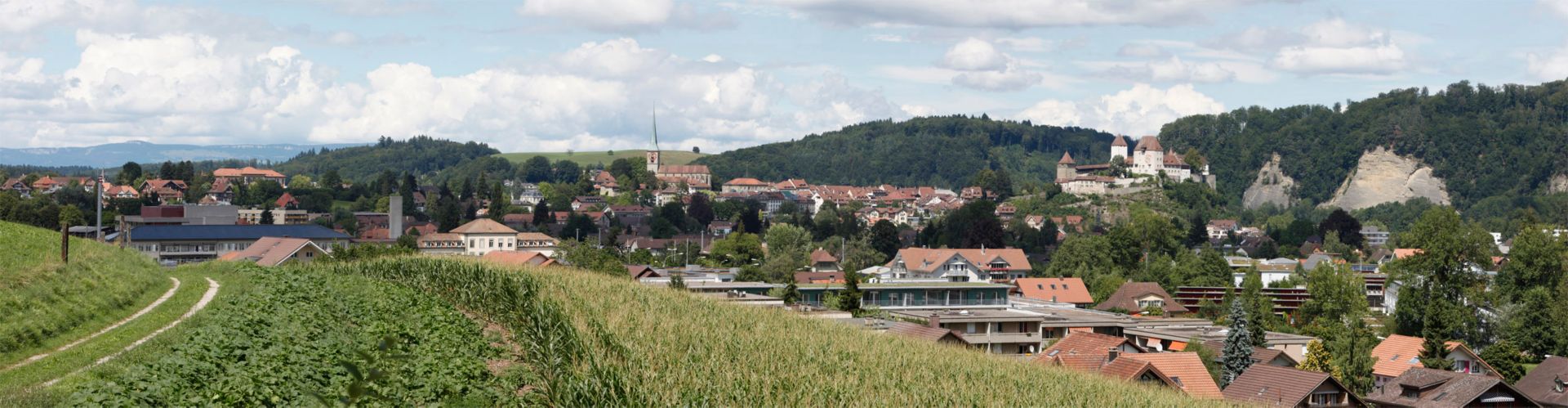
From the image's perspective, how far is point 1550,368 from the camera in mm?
42031

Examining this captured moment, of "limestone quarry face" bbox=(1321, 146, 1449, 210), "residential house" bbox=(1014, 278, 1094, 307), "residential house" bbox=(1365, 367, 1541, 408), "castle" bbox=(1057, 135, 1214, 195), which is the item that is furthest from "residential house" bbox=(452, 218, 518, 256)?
"limestone quarry face" bbox=(1321, 146, 1449, 210)

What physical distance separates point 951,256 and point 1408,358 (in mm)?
37870

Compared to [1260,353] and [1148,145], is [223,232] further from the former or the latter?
[1148,145]

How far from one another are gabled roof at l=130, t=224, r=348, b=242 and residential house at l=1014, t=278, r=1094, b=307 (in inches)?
1455

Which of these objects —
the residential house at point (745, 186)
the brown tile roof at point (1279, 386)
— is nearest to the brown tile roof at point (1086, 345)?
the brown tile roof at point (1279, 386)

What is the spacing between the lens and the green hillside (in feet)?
31.2

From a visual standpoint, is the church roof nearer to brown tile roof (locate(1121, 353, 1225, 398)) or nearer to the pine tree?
the pine tree

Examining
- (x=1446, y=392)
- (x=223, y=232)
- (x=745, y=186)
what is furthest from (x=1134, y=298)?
(x=745, y=186)

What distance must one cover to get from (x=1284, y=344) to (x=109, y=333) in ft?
137

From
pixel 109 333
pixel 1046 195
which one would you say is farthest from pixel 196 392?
pixel 1046 195

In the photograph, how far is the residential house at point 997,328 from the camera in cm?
3953

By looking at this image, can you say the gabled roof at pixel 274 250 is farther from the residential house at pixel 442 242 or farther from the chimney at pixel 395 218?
the chimney at pixel 395 218

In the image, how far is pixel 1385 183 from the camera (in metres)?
191

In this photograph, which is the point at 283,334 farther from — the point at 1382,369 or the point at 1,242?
the point at 1382,369
